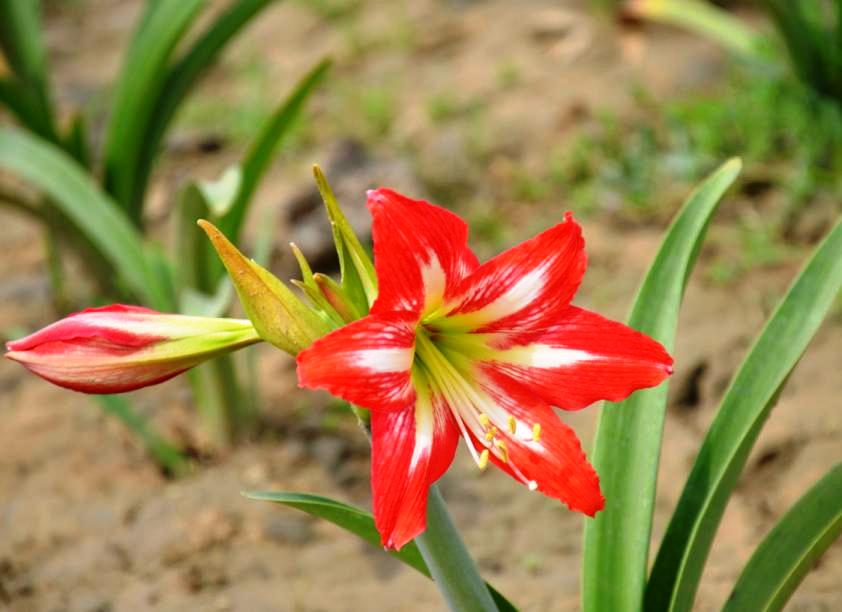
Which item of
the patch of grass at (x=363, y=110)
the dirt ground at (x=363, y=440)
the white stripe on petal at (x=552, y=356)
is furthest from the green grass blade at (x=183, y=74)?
the white stripe on petal at (x=552, y=356)

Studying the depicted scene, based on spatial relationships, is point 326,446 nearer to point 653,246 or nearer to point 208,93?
point 653,246

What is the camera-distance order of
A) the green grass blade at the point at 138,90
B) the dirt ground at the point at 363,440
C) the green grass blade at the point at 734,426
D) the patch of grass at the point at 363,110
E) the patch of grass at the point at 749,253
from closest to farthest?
the green grass blade at the point at 734,426 < the dirt ground at the point at 363,440 < the green grass blade at the point at 138,90 < the patch of grass at the point at 749,253 < the patch of grass at the point at 363,110

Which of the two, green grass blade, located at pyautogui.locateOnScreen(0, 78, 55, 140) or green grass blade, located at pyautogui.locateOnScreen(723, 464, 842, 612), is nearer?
green grass blade, located at pyautogui.locateOnScreen(723, 464, 842, 612)

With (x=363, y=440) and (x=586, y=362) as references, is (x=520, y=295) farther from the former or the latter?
(x=363, y=440)

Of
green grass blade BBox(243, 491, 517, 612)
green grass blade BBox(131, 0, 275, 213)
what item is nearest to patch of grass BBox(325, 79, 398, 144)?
green grass blade BBox(131, 0, 275, 213)

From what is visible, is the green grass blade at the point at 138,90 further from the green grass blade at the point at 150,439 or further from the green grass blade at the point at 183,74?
the green grass blade at the point at 150,439

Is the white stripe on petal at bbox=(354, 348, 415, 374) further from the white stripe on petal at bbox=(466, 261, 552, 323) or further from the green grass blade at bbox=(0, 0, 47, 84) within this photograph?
the green grass blade at bbox=(0, 0, 47, 84)

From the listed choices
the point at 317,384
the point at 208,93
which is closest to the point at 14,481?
the point at 317,384
